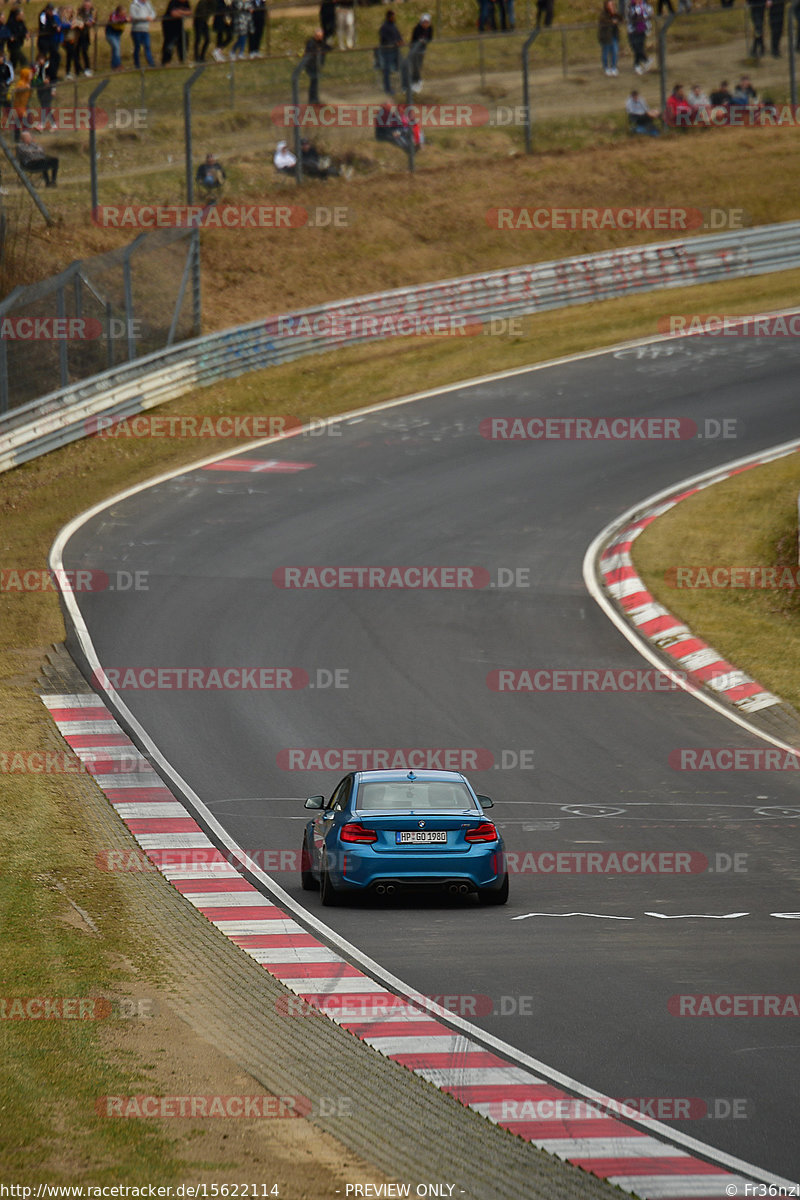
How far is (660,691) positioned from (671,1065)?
41.3ft

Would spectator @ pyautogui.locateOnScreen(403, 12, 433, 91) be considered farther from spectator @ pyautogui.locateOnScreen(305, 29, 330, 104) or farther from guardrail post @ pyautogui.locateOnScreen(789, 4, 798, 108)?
guardrail post @ pyautogui.locateOnScreen(789, 4, 798, 108)

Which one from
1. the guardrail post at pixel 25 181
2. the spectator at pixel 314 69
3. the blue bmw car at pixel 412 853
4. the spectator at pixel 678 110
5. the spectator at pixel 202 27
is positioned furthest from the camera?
the spectator at pixel 678 110

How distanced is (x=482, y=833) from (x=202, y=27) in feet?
126

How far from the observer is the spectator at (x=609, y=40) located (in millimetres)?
46781

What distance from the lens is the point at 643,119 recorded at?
1905 inches

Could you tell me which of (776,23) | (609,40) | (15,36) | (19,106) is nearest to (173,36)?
(15,36)

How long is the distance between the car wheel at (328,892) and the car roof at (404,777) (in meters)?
0.97

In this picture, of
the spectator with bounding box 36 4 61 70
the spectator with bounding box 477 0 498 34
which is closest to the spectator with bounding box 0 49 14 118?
the spectator with bounding box 36 4 61 70

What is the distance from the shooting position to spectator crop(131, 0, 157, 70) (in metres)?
44.9

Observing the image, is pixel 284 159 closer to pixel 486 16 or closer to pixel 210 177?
pixel 210 177

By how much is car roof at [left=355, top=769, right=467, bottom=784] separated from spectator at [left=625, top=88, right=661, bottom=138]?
124ft

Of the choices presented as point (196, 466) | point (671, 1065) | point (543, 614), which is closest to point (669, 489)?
point (543, 614)

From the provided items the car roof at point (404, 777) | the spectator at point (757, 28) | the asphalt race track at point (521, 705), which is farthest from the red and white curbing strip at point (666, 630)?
the spectator at point (757, 28)

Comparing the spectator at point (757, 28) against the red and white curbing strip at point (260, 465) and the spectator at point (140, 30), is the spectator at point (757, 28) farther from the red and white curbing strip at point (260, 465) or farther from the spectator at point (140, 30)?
the red and white curbing strip at point (260, 465)
